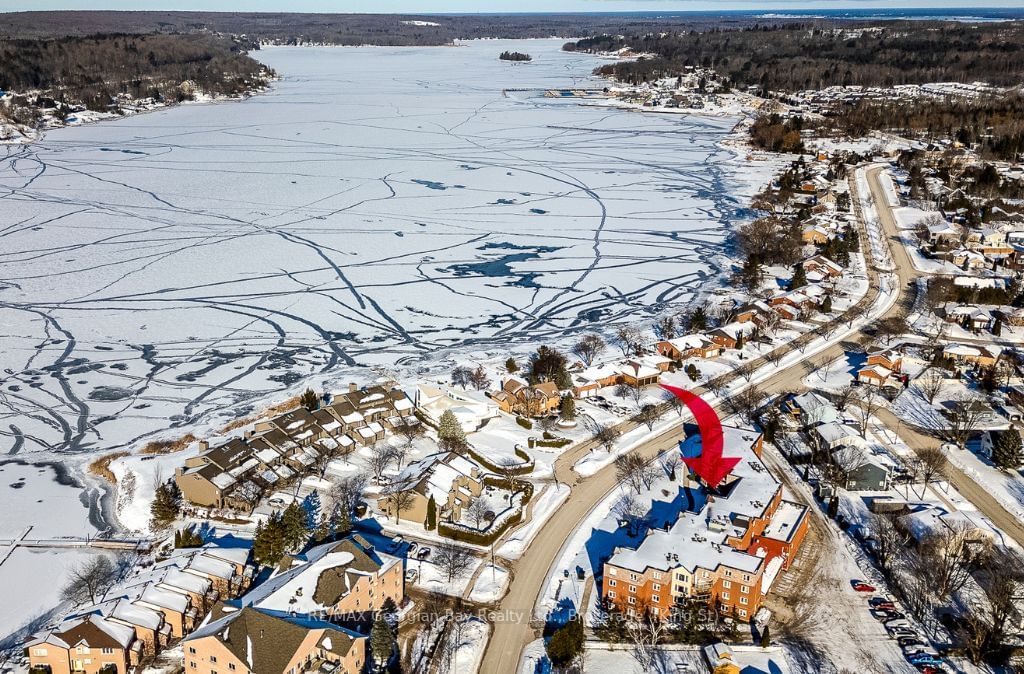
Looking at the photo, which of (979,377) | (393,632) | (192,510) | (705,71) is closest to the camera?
(393,632)

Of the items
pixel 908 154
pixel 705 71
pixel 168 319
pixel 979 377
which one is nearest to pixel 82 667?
pixel 168 319

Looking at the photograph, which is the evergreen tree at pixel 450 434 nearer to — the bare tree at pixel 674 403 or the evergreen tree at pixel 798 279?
the bare tree at pixel 674 403

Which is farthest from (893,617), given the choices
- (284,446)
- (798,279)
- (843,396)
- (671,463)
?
(798,279)

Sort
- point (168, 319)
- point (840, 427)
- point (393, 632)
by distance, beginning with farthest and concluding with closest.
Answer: point (168, 319) → point (840, 427) → point (393, 632)

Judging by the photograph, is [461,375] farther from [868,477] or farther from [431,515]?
[868,477]

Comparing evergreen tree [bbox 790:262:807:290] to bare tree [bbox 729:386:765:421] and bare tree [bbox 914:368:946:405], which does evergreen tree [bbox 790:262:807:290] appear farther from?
bare tree [bbox 729:386:765:421]

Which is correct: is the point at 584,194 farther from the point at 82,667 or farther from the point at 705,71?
the point at 705,71

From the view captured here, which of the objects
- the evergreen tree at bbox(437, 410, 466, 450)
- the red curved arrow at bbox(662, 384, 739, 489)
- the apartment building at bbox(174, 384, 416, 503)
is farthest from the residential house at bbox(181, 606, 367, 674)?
the red curved arrow at bbox(662, 384, 739, 489)
